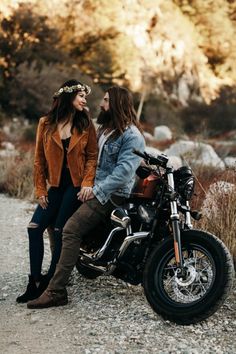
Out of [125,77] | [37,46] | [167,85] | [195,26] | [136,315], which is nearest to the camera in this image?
[136,315]

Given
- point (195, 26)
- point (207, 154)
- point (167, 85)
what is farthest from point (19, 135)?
point (195, 26)

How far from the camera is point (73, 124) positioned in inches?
170

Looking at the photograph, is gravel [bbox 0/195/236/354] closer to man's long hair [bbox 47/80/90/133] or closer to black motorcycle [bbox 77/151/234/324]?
black motorcycle [bbox 77/151/234/324]

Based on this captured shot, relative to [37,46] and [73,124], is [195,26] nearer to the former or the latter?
[37,46]

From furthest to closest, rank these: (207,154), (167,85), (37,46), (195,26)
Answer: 1. (195,26)
2. (167,85)
3. (37,46)
4. (207,154)

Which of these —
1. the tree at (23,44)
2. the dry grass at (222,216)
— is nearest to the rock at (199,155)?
the dry grass at (222,216)

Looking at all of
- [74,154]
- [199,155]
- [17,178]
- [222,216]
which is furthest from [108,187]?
[199,155]

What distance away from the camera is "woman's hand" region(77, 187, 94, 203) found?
4.12 metres

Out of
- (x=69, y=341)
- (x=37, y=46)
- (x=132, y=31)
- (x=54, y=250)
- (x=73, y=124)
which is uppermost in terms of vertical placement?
(x=132, y=31)

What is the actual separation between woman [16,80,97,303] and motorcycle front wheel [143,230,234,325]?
30.1 inches

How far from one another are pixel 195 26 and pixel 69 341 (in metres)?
45.1

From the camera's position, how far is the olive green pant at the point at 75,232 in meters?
4.09

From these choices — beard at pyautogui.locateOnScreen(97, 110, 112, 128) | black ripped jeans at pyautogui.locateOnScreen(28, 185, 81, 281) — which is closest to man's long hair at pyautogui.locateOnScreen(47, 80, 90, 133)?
beard at pyautogui.locateOnScreen(97, 110, 112, 128)

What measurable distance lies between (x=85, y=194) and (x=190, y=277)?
0.94 metres
